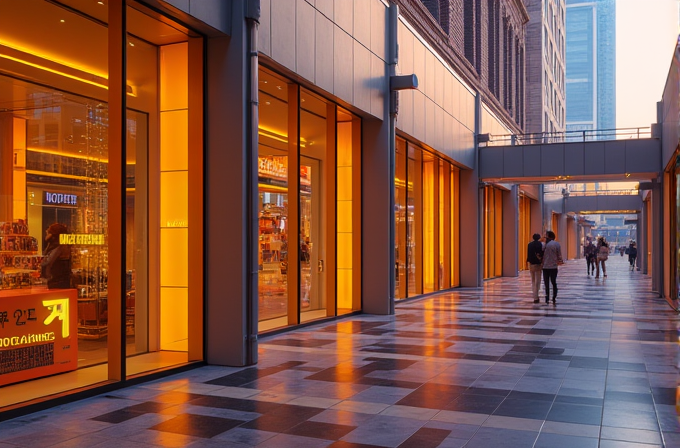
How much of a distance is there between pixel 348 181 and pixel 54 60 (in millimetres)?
8307

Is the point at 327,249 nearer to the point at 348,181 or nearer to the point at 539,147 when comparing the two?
the point at 348,181

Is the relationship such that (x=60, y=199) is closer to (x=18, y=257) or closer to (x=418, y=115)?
(x=18, y=257)

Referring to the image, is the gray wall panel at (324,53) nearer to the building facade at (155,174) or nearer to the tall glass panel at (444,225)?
the building facade at (155,174)

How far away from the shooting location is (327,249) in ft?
48.0

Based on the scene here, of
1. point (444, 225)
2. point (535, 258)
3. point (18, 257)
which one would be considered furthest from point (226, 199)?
point (444, 225)

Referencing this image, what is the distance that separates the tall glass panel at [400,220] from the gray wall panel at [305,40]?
7.41 metres

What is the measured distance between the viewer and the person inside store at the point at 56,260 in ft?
28.3

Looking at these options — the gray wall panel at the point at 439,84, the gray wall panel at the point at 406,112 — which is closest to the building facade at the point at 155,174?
the gray wall panel at the point at 406,112

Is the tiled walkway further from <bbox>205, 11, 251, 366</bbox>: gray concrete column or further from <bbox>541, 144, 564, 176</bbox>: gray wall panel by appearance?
<bbox>541, 144, 564, 176</bbox>: gray wall panel

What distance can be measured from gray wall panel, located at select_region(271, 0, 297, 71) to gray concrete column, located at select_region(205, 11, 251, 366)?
55.8 inches

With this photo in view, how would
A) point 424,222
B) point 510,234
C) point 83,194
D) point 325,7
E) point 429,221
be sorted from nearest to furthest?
1. point 83,194
2. point 325,7
3. point 424,222
4. point 429,221
5. point 510,234

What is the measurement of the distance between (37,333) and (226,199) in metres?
2.89

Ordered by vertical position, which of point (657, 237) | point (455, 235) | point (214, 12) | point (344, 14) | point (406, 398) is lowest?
point (406, 398)

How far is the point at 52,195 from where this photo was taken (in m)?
8.85
